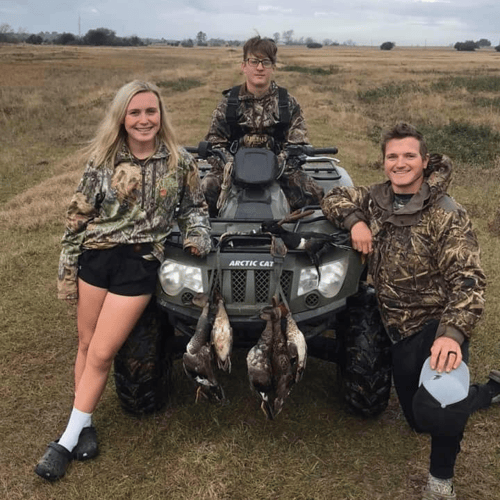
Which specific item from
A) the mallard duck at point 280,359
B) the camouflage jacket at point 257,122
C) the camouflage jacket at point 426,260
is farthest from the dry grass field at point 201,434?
the camouflage jacket at point 257,122

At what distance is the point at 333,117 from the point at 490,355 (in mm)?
13692

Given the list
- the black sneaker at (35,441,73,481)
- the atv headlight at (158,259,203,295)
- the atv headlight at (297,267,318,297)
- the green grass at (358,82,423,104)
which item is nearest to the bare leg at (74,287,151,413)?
the atv headlight at (158,259,203,295)

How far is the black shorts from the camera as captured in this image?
305cm

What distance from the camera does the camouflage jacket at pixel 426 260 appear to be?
2.74 meters

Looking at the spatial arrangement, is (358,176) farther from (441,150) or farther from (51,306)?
(51,306)

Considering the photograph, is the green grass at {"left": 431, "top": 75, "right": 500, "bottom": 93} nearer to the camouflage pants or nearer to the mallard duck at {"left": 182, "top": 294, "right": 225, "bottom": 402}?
the camouflage pants

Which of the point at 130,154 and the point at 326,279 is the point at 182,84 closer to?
the point at 130,154

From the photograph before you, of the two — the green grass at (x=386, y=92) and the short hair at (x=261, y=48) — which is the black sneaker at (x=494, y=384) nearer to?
the short hair at (x=261, y=48)

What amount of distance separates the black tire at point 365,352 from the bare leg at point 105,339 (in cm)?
109

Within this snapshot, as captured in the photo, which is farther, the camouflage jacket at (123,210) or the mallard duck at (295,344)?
the camouflage jacket at (123,210)

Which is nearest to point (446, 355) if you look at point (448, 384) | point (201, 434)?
point (448, 384)

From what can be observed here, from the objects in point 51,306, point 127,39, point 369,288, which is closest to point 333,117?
point 51,306

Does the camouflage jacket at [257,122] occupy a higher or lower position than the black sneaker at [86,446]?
higher

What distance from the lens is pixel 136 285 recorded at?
3066mm
